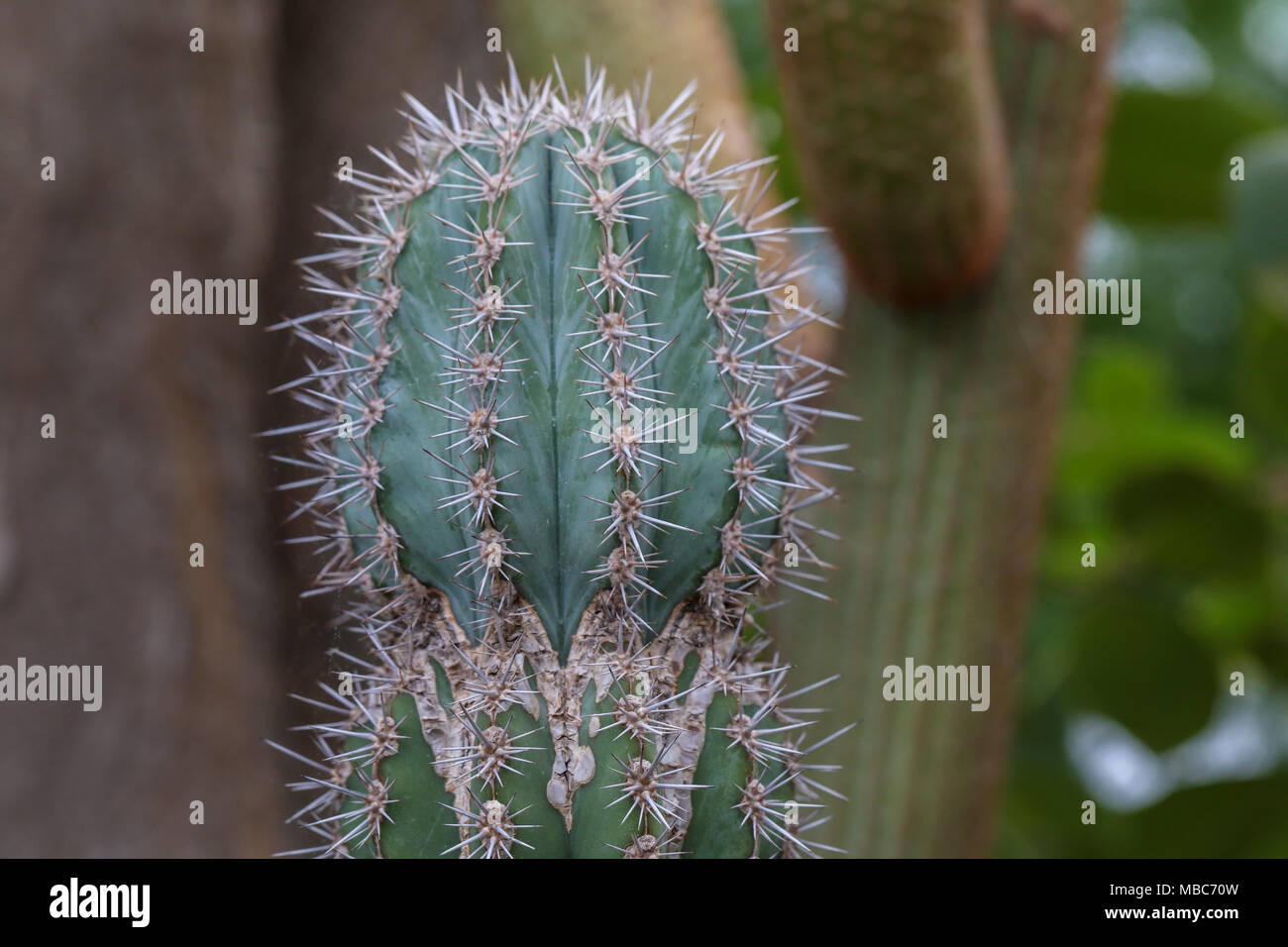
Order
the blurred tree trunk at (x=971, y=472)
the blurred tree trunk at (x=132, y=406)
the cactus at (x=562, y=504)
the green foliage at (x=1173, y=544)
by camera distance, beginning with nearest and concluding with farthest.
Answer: the cactus at (x=562, y=504) → the blurred tree trunk at (x=971, y=472) → the green foliage at (x=1173, y=544) → the blurred tree trunk at (x=132, y=406)

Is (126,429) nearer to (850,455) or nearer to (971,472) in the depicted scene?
(850,455)

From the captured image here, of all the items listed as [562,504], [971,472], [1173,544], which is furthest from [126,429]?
[1173,544]

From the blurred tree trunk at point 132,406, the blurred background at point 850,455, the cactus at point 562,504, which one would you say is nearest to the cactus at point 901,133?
the blurred background at point 850,455

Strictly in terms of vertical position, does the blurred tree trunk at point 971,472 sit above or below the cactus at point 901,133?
below

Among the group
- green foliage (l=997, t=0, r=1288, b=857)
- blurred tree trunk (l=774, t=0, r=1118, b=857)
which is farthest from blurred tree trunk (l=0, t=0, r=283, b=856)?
green foliage (l=997, t=0, r=1288, b=857)

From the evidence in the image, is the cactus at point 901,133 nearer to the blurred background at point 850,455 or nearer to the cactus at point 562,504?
the blurred background at point 850,455

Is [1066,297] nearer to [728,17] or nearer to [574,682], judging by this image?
[574,682]
